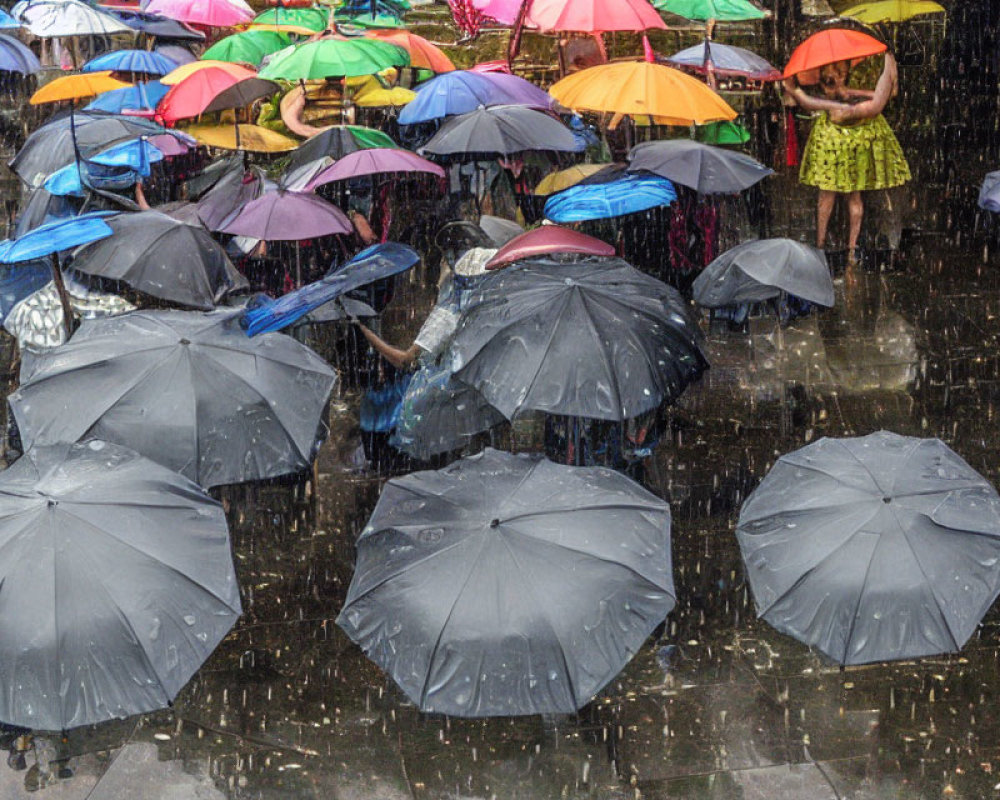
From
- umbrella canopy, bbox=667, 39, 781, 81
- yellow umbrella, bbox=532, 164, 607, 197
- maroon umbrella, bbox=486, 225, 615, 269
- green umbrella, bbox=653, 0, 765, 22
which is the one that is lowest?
yellow umbrella, bbox=532, 164, 607, 197

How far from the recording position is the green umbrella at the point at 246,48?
456 inches

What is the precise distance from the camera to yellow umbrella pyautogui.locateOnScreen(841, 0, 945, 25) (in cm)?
1138

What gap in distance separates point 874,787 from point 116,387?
3908 millimetres

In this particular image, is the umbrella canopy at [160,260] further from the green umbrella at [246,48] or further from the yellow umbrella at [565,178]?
the green umbrella at [246,48]

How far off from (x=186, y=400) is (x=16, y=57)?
701 cm

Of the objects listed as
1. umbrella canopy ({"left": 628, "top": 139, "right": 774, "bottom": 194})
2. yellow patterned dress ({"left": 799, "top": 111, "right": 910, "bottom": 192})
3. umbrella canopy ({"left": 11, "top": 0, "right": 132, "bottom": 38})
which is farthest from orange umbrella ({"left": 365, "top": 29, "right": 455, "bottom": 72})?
yellow patterned dress ({"left": 799, "top": 111, "right": 910, "bottom": 192})

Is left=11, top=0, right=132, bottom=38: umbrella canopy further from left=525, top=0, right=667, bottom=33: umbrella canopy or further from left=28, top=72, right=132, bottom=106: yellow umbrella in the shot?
left=525, top=0, right=667, bottom=33: umbrella canopy

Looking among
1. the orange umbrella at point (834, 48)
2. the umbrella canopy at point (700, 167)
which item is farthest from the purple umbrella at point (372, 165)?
the orange umbrella at point (834, 48)

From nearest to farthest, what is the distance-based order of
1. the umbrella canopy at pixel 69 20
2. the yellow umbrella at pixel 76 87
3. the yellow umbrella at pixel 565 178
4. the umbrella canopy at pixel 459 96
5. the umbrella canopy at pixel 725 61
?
1. the yellow umbrella at pixel 565 178
2. the umbrella canopy at pixel 459 96
3. the umbrella canopy at pixel 725 61
4. the yellow umbrella at pixel 76 87
5. the umbrella canopy at pixel 69 20

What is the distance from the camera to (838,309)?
10609mm

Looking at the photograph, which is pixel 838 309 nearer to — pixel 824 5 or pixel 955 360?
pixel 955 360

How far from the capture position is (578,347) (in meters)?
6.82

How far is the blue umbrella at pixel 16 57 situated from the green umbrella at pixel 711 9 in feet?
18.5

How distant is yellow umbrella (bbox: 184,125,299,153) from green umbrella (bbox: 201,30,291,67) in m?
0.96
